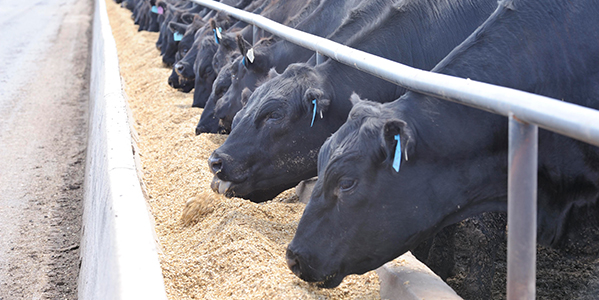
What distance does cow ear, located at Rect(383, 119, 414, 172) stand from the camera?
255 centimetres

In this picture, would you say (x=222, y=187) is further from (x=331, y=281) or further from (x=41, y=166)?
(x=41, y=166)

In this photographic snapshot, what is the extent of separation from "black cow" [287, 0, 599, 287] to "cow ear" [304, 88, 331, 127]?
0.86m

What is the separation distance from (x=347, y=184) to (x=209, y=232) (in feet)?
5.09

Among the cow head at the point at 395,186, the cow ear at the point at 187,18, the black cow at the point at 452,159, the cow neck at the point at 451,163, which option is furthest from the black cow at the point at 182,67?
the cow neck at the point at 451,163

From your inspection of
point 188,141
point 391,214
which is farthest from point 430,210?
point 188,141

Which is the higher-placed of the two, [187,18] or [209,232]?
[209,232]

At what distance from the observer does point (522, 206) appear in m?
1.88

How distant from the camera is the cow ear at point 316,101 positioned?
382 cm

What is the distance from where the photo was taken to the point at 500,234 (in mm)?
3695

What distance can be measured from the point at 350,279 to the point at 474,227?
3.31 ft

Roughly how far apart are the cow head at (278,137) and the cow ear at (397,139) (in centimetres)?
133

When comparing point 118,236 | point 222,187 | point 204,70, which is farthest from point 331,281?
point 204,70

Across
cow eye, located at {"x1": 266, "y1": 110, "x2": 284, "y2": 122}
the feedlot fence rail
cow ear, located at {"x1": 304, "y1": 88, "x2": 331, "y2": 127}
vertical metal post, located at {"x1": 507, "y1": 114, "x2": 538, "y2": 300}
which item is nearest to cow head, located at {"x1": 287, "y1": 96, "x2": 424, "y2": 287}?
the feedlot fence rail

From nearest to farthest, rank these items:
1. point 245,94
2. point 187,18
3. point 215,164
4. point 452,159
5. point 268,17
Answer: point 452,159
point 215,164
point 245,94
point 268,17
point 187,18
